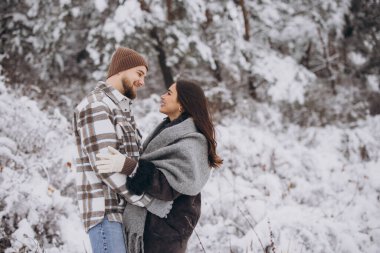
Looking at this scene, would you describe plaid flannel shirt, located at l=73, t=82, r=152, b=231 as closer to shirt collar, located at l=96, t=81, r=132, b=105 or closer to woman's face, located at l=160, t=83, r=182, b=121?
shirt collar, located at l=96, t=81, r=132, b=105

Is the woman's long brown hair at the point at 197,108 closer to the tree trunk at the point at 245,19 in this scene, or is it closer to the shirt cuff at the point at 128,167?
the shirt cuff at the point at 128,167

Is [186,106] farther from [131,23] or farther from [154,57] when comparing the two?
[154,57]

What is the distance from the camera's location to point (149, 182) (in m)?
2.15

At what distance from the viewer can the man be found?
2121 millimetres

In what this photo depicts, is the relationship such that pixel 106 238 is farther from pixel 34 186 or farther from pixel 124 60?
pixel 34 186

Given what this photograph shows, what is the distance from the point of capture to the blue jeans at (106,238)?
7.04 ft

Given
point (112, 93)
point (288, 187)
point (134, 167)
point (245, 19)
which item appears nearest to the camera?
point (134, 167)

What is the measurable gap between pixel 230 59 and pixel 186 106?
18.9ft

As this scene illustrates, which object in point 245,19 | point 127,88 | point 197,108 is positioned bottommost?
point 245,19

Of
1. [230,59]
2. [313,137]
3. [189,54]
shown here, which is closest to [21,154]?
[189,54]

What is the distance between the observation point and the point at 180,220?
7.55 ft

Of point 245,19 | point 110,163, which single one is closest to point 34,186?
point 110,163

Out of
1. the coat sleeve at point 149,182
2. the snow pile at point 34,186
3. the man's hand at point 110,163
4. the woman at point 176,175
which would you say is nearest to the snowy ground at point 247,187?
the snow pile at point 34,186

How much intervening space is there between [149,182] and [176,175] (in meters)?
0.17
